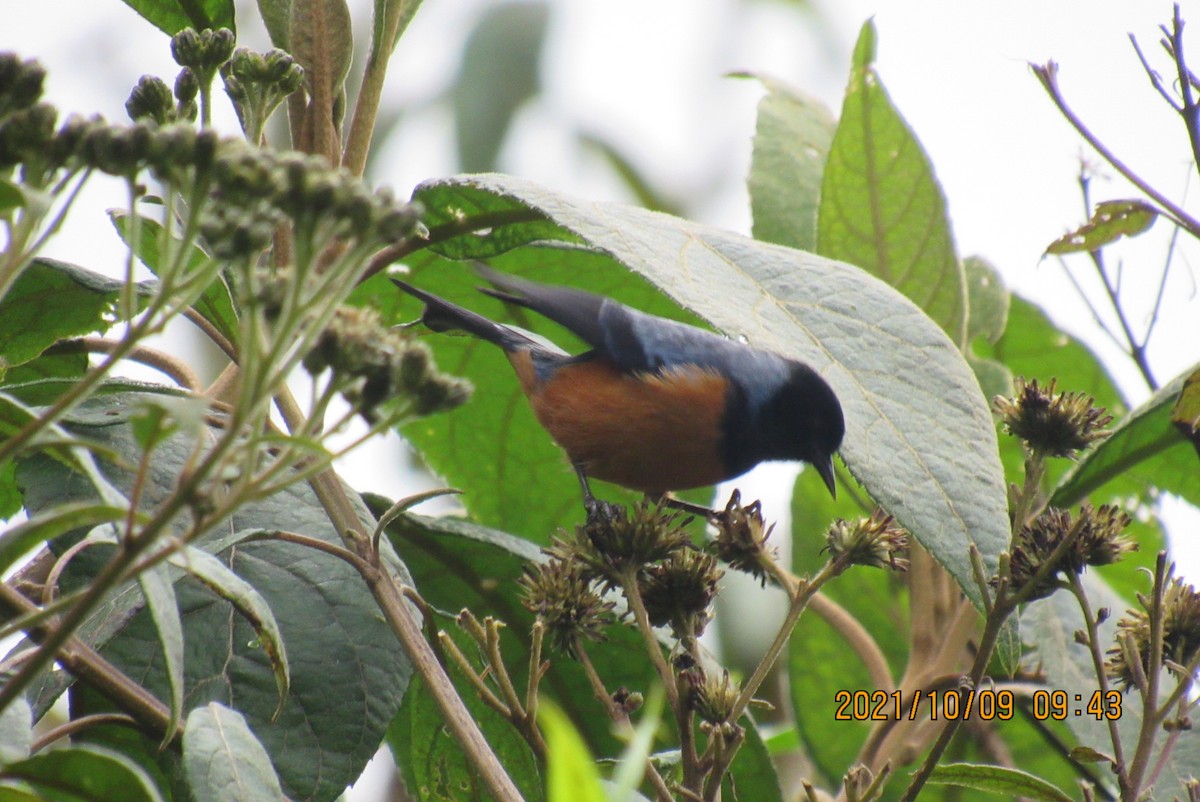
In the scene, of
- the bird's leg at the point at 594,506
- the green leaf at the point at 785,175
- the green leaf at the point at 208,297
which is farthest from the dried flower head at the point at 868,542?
the green leaf at the point at 785,175

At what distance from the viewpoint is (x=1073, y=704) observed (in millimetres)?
2709

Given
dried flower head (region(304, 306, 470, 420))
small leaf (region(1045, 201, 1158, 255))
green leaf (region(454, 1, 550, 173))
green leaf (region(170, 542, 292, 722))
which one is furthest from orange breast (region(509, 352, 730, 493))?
green leaf (region(454, 1, 550, 173))

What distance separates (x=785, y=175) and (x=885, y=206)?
46cm

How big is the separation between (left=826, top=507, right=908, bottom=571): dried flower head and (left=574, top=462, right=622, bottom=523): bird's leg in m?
0.38

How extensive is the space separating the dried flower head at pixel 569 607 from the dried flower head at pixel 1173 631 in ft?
2.93

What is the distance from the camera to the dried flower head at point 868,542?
214cm

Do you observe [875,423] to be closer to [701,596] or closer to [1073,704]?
[701,596]

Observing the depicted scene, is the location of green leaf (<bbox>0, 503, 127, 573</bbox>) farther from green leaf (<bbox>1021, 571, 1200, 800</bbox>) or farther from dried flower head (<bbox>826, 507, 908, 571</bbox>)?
green leaf (<bbox>1021, 571, 1200, 800</bbox>)

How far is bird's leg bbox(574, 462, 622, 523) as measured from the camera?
228cm

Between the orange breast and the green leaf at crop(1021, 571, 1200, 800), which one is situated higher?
the orange breast

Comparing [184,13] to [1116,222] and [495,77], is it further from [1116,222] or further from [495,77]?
[495,77]

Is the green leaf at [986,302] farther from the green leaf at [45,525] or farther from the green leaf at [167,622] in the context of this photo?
the green leaf at [45,525]

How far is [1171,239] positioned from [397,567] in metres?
1.99

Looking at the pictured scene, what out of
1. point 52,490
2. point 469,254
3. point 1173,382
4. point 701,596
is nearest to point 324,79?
point 469,254
